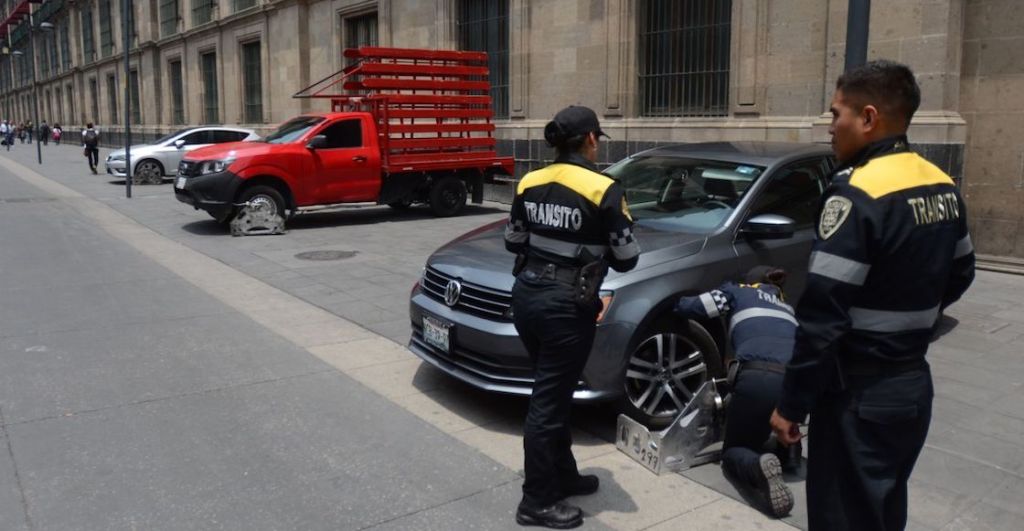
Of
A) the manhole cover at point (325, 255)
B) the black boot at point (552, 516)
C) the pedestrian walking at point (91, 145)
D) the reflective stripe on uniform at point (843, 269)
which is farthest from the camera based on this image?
the pedestrian walking at point (91, 145)

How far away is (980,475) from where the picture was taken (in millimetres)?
4172

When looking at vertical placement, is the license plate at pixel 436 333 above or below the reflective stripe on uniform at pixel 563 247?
below

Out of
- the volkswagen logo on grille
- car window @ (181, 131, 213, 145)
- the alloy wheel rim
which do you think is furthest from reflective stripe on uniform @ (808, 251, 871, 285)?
car window @ (181, 131, 213, 145)

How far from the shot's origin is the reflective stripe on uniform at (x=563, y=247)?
3469 mm

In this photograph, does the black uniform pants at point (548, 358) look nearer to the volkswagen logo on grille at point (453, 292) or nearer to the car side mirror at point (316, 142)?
the volkswagen logo on grille at point (453, 292)

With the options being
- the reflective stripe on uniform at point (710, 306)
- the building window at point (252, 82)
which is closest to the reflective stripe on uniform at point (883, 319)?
the reflective stripe on uniform at point (710, 306)

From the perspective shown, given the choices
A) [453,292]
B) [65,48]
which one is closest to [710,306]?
[453,292]

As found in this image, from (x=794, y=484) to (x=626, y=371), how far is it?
1.02m

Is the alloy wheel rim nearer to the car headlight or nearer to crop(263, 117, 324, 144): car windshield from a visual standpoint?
the car headlight

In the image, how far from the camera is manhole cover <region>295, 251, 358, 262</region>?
10672 millimetres

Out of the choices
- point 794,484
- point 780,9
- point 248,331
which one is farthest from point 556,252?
point 780,9

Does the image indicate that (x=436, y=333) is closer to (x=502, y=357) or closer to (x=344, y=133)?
(x=502, y=357)

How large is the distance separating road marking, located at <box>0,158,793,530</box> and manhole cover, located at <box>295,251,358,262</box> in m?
1.07

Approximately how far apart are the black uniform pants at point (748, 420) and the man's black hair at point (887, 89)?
1915mm
